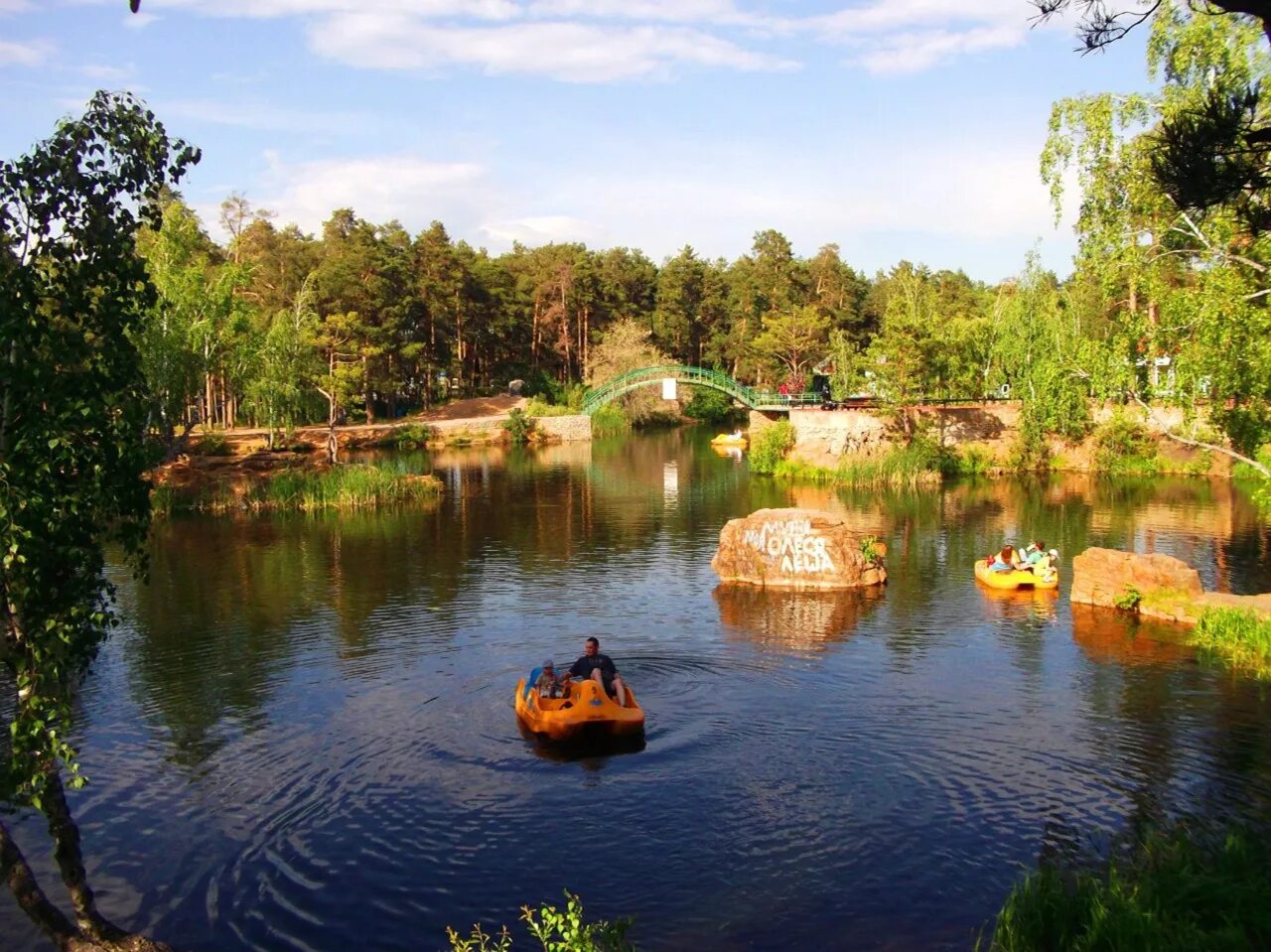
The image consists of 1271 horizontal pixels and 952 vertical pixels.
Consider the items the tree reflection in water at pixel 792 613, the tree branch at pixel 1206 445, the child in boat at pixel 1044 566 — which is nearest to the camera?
the tree branch at pixel 1206 445

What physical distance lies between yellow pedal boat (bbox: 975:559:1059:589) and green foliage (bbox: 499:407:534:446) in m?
48.1

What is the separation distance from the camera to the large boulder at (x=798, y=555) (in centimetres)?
2742

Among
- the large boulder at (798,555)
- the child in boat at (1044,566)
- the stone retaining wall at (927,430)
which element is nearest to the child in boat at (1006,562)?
the child in boat at (1044,566)

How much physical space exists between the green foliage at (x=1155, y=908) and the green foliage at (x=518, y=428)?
62.2m

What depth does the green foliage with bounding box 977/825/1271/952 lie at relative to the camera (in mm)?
9547

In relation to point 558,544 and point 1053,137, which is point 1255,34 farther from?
point 558,544

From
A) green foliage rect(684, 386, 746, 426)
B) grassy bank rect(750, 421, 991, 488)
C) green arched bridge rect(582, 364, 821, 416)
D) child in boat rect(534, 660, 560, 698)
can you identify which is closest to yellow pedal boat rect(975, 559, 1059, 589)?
child in boat rect(534, 660, 560, 698)

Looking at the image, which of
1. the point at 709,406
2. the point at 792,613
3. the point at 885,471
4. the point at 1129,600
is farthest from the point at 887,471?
the point at 709,406

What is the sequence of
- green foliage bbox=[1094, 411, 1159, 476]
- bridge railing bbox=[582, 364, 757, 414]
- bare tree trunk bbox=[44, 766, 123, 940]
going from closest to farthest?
bare tree trunk bbox=[44, 766, 123, 940], green foliage bbox=[1094, 411, 1159, 476], bridge railing bbox=[582, 364, 757, 414]

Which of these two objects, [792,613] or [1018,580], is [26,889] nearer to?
[792,613]

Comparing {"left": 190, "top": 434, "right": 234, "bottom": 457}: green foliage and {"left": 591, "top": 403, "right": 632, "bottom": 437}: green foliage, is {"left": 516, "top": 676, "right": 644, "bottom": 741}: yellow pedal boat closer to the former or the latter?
{"left": 190, "top": 434, "right": 234, "bottom": 457}: green foliage

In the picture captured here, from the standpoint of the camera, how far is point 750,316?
3666 inches

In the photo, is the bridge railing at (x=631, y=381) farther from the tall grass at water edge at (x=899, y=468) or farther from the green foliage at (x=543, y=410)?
the tall grass at water edge at (x=899, y=468)

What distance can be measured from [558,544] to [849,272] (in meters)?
68.6
